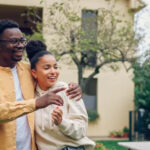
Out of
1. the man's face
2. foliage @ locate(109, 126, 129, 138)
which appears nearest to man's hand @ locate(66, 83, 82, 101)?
the man's face

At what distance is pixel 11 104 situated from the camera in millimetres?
2850

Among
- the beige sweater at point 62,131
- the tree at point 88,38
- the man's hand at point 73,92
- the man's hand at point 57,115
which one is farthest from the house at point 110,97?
the man's hand at point 57,115

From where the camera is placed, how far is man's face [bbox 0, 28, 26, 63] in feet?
10.6

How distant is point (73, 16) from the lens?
11.6 meters

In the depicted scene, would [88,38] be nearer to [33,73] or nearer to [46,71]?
[33,73]

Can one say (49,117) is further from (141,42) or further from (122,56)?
(141,42)

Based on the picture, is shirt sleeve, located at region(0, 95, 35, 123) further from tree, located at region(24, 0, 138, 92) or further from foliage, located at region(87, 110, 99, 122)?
foliage, located at region(87, 110, 99, 122)

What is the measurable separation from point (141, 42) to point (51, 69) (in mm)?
9968

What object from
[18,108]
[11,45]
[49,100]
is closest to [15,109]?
[18,108]

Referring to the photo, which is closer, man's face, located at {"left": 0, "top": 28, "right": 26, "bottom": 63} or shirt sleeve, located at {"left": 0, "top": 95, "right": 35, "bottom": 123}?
shirt sleeve, located at {"left": 0, "top": 95, "right": 35, "bottom": 123}

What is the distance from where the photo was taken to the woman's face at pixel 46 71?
126 inches

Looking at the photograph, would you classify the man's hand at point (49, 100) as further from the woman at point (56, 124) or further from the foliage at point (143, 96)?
the foliage at point (143, 96)

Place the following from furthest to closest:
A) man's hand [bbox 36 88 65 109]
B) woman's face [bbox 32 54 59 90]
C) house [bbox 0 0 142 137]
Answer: house [bbox 0 0 142 137] < woman's face [bbox 32 54 59 90] < man's hand [bbox 36 88 65 109]

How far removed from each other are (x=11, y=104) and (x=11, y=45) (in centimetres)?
56
